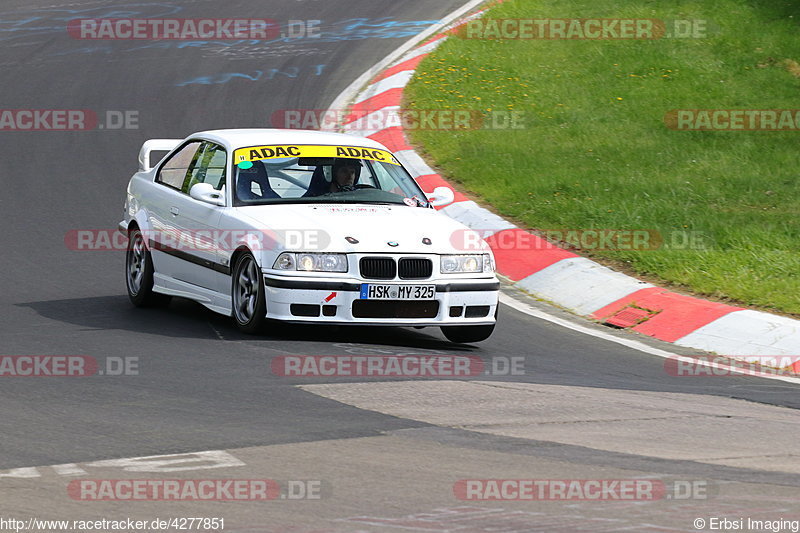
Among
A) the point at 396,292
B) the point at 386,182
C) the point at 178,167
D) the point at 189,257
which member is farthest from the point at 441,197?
the point at 178,167

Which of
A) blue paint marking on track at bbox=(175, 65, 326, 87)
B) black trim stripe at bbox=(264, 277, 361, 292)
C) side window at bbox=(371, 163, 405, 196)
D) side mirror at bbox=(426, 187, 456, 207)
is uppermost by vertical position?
blue paint marking on track at bbox=(175, 65, 326, 87)

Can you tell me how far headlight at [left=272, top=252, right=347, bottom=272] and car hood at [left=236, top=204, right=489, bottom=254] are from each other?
48 mm

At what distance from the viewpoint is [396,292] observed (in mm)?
8945

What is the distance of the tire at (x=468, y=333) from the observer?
31.1ft

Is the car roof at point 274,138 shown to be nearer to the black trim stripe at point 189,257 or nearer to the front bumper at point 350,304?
the black trim stripe at point 189,257

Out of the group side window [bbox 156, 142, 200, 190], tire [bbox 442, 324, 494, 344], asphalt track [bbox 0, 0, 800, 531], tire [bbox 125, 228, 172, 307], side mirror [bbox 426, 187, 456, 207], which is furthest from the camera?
side window [bbox 156, 142, 200, 190]

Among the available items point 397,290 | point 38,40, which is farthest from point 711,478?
point 38,40

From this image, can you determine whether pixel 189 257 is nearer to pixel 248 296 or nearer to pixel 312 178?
pixel 248 296

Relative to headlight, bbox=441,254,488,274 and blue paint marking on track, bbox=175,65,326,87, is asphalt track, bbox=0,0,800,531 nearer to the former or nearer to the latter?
blue paint marking on track, bbox=175,65,326,87

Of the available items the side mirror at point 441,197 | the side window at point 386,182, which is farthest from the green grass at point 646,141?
the side window at point 386,182

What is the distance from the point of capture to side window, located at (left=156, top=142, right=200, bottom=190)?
10.6m

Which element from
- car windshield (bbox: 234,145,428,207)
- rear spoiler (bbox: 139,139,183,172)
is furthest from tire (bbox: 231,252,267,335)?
rear spoiler (bbox: 139,139,183,172)

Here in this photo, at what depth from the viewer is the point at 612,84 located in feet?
56.6

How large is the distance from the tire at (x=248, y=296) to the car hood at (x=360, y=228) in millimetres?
285
